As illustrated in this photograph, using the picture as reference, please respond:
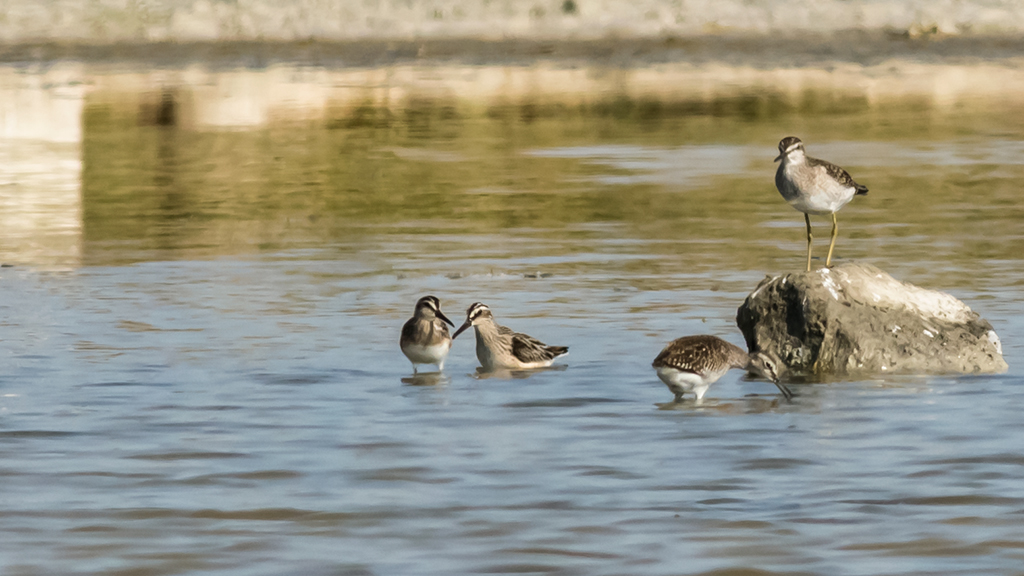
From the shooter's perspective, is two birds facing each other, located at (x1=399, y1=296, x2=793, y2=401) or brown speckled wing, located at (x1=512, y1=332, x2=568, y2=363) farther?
brown speckled wing, located at (x1=512, y1=332, x2=568, y2=363)

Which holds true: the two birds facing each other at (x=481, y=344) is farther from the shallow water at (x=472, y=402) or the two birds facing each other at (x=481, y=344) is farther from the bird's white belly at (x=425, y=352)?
the shallow water at (x=472, y=402)

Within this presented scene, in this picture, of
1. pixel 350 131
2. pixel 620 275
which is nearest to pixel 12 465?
pixel 620 275

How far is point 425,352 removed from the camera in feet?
39.9

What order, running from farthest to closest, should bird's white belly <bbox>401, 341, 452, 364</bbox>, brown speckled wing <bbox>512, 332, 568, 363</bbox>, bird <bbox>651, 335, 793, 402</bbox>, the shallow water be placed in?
1. brown speckled wing <bbox>512, 332, 568, 363</bbox>
2. bird's white belly <bbox>401, 341, 452, 364</bbox>
3. bird <bbox>651, 335, 793, 402</bbox>
4. the shallow water

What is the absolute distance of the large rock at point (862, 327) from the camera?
1215cm

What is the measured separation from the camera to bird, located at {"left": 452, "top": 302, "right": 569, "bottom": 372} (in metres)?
12.3

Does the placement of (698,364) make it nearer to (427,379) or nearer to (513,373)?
(513,373)

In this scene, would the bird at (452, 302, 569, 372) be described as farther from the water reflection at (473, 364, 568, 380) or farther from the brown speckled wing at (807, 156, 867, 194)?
the brown speckled wing at (807, 156, 867, 194)

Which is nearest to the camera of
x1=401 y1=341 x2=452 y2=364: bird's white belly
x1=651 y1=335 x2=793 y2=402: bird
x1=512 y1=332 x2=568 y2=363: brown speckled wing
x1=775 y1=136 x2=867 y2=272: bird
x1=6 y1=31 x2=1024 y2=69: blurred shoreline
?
x1=651 y1=335 x2=793 y2=402: bird

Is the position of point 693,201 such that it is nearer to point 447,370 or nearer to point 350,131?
point 447,370

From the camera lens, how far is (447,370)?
1280 centimetres

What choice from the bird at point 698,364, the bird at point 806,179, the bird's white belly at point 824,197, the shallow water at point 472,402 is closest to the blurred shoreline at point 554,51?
A: the shallow water at point 472,402

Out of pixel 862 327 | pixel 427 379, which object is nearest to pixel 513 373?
pixel 427 379

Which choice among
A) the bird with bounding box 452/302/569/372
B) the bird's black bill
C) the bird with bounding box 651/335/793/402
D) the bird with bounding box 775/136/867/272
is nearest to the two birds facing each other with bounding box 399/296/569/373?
the bird with bounding box 452/302/569/372
